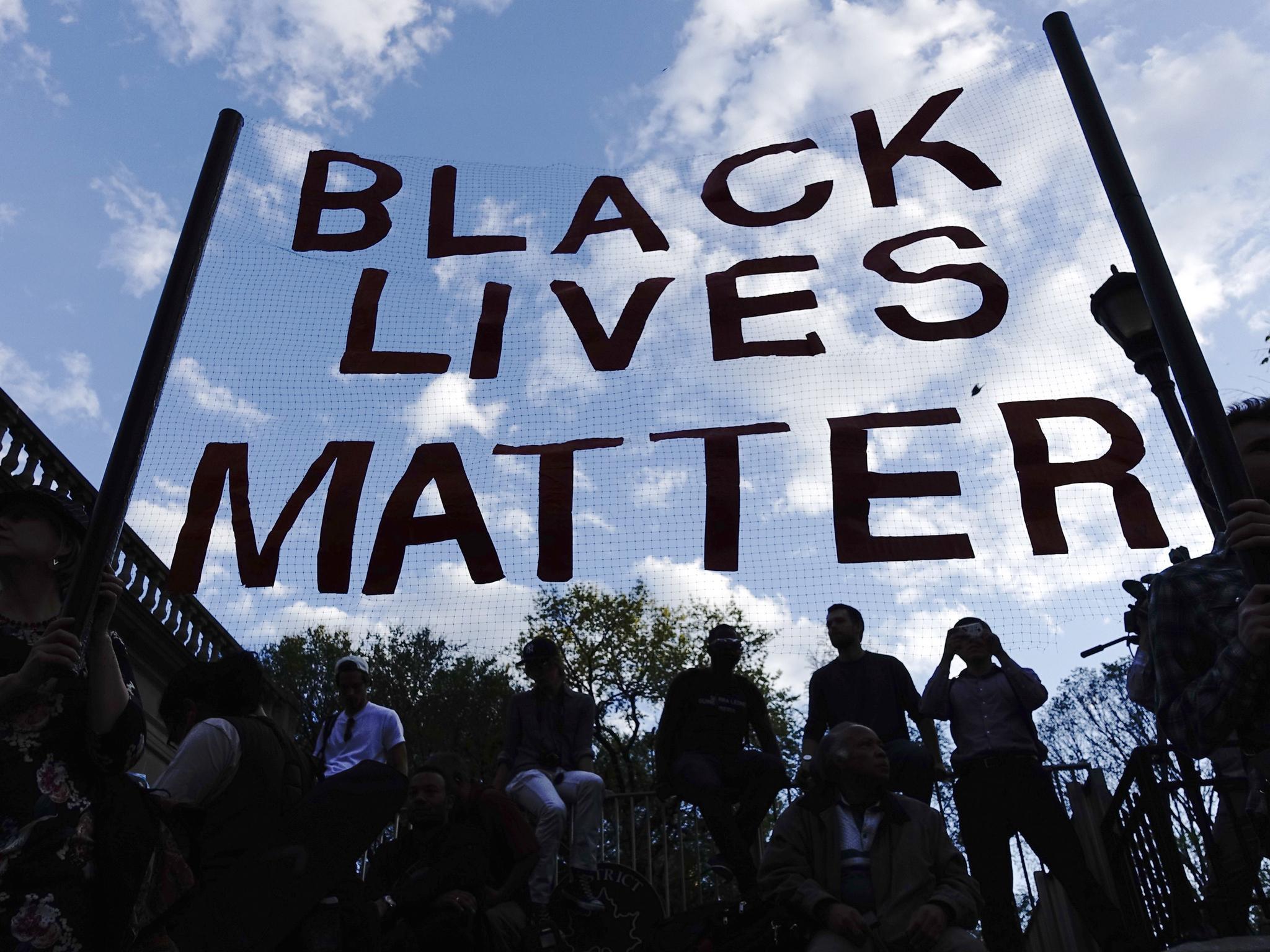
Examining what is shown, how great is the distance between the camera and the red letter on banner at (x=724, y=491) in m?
5.34

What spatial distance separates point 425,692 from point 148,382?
22.2 meters

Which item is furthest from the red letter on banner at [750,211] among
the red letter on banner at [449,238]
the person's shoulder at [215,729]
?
the person's shoulder at [215,729]

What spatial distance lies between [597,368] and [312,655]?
2328cm

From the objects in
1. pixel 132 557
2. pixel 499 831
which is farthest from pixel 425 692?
pixel 499 831

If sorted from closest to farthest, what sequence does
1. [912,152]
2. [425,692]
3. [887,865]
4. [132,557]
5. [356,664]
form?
[887,865]
[356,664]
[912,152]
[132,557]
[425,692]

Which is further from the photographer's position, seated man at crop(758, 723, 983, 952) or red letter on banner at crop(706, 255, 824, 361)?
red letter on banner at crop(706, 255, 824, 361)

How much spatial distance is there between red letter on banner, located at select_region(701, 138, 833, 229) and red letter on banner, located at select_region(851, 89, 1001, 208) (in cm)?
31

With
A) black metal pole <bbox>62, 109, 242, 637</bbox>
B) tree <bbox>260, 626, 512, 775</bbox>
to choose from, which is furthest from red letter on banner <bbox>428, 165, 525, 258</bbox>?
tree <bbox>260, 626, 512, 775</bbox>

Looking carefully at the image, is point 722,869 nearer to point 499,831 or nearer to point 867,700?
point 867,700

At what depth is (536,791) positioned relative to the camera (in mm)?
5309

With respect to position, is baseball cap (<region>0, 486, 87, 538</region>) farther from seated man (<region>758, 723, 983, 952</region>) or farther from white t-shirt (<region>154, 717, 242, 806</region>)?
seated man (<region>758, 723, 983, 952</region>)

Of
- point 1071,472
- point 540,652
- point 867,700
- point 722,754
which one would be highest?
point 1071,472

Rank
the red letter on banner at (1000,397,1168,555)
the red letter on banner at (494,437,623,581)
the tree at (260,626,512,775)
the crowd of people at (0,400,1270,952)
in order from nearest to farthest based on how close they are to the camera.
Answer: the crowd of people at (0,400,1270,952) < the red letter on banner at (1000,397,1168,555) < the red letter on banner at (494,437,623,581) < the tree at (260,626,512,775)

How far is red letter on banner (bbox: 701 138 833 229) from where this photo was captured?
20.3 ft
